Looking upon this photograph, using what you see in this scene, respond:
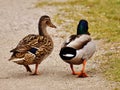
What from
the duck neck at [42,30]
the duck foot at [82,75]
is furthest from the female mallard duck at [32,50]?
the duck foot at [82,75]

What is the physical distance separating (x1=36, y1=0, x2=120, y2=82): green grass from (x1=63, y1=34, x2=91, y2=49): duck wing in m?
0.66

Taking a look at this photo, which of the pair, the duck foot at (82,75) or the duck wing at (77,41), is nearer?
the duck wing at (77,41)

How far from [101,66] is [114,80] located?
1255mm

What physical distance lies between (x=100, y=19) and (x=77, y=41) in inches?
265

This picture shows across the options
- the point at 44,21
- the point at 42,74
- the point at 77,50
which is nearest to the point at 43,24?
the point at 44,21

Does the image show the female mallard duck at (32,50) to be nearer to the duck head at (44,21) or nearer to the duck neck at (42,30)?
the duck neck at (42,30)

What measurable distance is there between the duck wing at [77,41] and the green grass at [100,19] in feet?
2.17

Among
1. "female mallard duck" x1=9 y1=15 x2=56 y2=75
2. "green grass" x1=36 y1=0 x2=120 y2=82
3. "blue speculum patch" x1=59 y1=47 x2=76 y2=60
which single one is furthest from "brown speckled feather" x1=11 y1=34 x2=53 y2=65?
"green grass" x1=36 y1=0 x2=120 y2=82

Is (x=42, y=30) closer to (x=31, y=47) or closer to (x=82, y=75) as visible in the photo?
(x=31, y=47)

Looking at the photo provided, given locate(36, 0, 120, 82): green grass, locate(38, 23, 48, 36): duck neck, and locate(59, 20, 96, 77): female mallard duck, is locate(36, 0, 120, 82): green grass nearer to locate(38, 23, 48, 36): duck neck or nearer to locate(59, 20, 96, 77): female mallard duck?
locate(59, 20, 96, 77): female mallard duck

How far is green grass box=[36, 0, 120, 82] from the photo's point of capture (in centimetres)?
1143

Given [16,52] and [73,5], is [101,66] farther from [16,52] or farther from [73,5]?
[73,5]

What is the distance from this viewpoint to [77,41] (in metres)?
10.4

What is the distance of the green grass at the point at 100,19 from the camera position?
11428 millimetres
